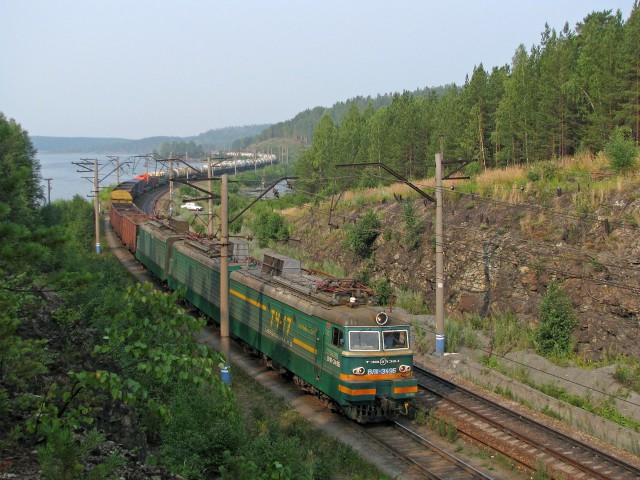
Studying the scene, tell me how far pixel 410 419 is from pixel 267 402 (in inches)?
162

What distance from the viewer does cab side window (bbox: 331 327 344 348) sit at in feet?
52.1

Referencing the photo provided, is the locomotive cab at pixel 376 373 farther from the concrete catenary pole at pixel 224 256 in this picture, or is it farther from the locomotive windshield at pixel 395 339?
the concrete catenary pole at pixel 224 256

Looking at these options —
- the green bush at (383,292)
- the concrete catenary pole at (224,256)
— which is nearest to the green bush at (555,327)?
the green bush at (383,292)

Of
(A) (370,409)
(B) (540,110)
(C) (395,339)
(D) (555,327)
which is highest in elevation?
(B) (540,110)

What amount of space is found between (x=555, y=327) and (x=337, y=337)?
980 cm

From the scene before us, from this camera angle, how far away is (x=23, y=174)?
766cm

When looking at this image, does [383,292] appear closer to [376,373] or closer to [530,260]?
[530,260]

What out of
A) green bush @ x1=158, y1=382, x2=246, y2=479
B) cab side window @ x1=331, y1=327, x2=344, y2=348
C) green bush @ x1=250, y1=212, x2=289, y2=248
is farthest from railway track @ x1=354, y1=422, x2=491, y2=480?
green bush @ x1=250, y1=212, x2=289, y2=248

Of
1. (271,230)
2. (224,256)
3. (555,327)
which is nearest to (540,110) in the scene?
(555,327)

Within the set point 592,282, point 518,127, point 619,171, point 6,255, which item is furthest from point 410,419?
point 518,127

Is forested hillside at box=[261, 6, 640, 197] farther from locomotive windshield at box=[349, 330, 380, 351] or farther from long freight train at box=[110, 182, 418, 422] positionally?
locomotive windshield at box=[349, 330, 380, 351]

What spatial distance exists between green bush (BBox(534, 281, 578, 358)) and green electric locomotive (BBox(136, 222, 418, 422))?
6684 mm

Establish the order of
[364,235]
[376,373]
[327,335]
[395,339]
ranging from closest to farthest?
[376,373], [395,339], [327,335], [364,235]

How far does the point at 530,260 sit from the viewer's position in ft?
85.8
